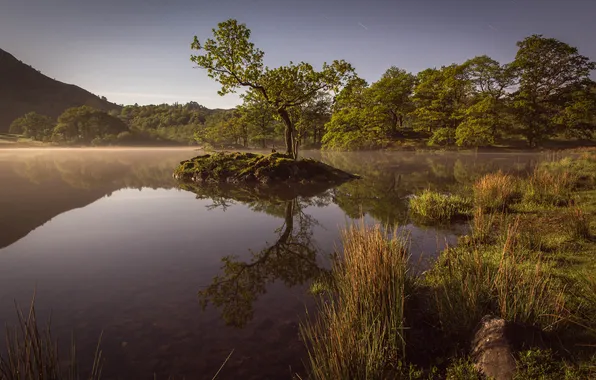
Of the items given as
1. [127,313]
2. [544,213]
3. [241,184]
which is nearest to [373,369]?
[127,313]

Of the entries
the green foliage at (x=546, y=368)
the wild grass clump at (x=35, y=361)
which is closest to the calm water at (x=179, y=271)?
the wild grass clump at (x=35, y=361)

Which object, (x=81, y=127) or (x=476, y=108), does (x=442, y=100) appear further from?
(x=81, y=127)

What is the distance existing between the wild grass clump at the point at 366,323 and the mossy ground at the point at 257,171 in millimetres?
19364

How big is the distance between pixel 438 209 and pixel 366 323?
9.59 metres

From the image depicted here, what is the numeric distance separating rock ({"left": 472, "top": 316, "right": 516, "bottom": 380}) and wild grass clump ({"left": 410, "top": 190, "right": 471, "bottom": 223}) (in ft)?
26.9

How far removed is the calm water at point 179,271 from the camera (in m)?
4.93

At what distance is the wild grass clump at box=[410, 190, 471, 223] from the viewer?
1213cm

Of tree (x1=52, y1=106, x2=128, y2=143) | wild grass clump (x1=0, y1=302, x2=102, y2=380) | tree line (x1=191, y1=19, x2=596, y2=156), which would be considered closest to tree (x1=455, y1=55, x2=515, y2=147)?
tree line (x1=191, y1=19, x2=596, y2=156)

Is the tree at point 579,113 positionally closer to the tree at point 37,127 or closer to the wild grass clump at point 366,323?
the wild grass clump at point 366,323

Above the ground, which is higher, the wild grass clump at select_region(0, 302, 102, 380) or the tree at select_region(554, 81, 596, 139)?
the tree at select_region(554, 81, 596, 139)

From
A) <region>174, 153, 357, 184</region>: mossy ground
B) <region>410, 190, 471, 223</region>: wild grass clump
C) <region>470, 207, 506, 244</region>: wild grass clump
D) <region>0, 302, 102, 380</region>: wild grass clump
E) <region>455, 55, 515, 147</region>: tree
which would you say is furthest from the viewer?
<region>455, 55, 515, 147</region>: tree

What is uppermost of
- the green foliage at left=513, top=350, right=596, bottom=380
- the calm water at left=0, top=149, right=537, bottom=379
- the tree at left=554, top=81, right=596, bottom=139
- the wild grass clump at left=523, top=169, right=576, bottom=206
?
the tree at left=554, top=81, right=596, bottom=139

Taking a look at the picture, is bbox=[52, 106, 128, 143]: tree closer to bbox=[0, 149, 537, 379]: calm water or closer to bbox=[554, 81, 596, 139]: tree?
bbox=[0, 149, 537, 379]: calm water

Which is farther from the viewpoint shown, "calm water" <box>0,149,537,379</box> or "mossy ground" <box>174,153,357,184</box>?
"mossy ground" <box>174,153,357,184</box>
